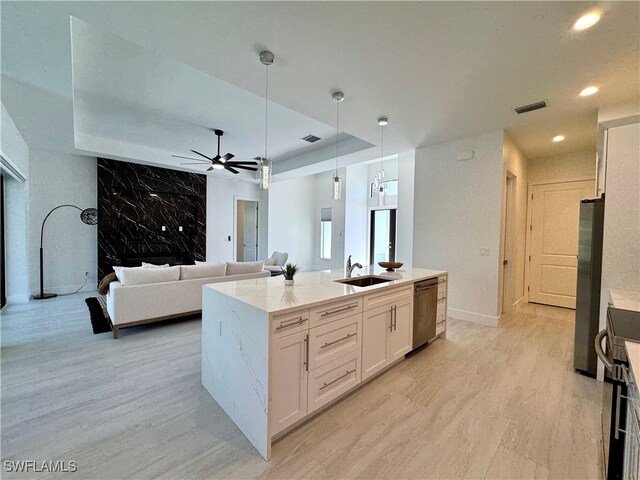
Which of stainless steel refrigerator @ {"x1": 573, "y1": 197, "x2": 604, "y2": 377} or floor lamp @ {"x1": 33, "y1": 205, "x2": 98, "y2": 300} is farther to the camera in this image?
floor lamp @ {"x1": 33, "y1": 205, "x2": 98, "y2": 300}

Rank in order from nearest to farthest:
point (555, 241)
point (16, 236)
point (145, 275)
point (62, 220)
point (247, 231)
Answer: point (145, 275) → point (16, 236) → point (555, 241) → point (62, 220) → point (247, 231)

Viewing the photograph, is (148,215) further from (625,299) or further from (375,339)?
(625,299)

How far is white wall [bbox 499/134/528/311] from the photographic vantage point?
14.3 feet

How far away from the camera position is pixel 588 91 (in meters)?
2.77

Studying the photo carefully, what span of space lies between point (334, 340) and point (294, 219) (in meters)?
7.46

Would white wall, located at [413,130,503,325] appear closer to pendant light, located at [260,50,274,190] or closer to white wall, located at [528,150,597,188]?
white wall, located at [528,150,597,188]

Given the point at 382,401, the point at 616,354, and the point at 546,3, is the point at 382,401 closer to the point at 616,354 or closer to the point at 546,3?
the point at 616,354

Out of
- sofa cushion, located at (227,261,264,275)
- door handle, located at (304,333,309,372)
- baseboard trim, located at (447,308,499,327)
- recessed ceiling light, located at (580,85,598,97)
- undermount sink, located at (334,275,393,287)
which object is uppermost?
recessed ceiling light, located at (580,85,598,97)

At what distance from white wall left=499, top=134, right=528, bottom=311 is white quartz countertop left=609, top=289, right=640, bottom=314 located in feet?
7.50

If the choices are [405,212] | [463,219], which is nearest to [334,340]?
[463,219]

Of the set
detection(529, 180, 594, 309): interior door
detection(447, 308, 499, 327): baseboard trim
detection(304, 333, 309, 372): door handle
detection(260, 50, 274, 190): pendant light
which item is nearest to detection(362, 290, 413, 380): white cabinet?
detection(304, 333, 309, 372): door handle

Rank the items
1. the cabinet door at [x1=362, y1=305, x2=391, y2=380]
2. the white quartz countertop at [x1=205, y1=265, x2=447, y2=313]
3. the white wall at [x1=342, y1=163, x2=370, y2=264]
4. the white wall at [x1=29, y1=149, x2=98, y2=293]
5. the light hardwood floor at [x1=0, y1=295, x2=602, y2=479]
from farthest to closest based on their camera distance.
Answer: the white wall at [x1=342, y1=163, x2=370, y2=264] → the white wall at [x1=29, y1=149, x2=98, y2=293] → the cabinet door at [x1=362, y1=305, x2=391, y2=380] → the white quartz countertop at [x1=205, y1=265, x2=447, y2=313] → the light hardwood floor at [x1=0, y1=295, x2=602, y2=479]

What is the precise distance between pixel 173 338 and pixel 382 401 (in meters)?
2.59

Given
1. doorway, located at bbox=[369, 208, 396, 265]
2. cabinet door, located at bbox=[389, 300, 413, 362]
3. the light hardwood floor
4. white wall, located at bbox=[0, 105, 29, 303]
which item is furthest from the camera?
doorway, located at bbox=[369, 208, 396, 265]
